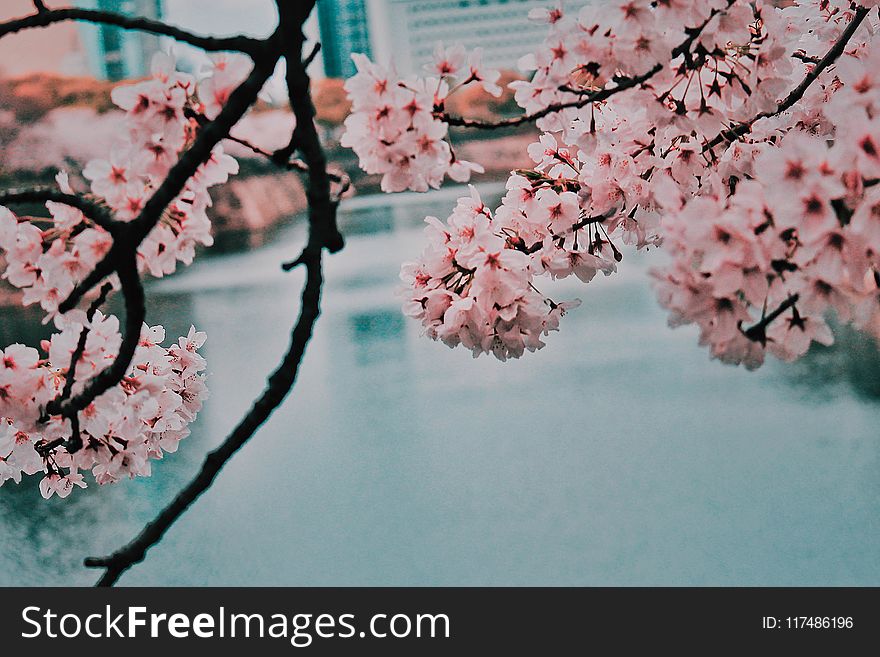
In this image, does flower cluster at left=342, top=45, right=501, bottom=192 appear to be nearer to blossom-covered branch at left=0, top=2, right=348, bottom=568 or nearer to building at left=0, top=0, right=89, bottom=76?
blossom-covered branch at left=0, top=2, right=348, bottom=568

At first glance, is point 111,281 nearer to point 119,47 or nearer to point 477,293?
point 477,293

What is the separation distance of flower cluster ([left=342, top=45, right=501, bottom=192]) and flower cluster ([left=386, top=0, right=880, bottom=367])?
3.6 inches

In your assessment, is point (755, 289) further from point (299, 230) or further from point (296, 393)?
point (299, 230)

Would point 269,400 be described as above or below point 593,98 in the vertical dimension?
below

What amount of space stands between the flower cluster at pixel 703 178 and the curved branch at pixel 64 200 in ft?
0.95

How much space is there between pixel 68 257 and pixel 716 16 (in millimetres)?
509

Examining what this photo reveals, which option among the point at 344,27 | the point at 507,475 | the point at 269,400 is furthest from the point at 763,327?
the point at 344,27

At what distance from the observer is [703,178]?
86 cm

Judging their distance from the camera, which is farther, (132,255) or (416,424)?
(416,424)

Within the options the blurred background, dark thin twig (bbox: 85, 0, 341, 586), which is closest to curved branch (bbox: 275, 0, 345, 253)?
dark thin twig (bbox: 85, 0, 341, 586)

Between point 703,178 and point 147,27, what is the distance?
546 mm

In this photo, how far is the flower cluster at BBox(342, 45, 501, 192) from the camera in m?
0.65

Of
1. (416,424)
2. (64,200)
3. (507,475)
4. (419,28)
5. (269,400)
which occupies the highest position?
(419,28)
